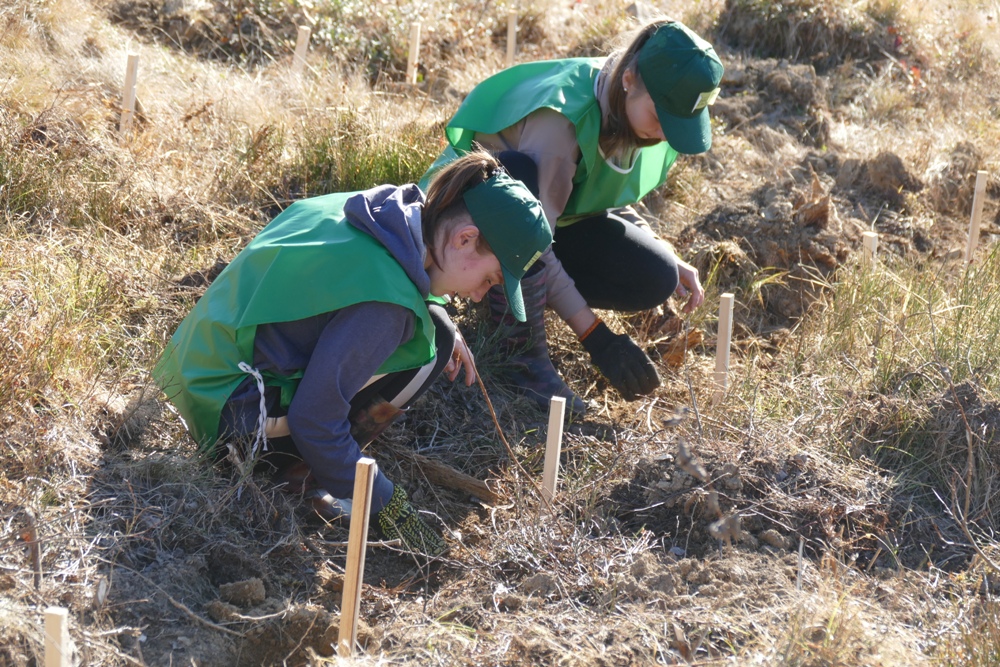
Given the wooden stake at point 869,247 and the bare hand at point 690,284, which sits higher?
the wooden stake at point 869,247

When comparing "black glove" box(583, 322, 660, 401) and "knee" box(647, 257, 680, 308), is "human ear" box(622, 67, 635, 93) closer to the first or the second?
"knee" box(647, 257, 680, 308)

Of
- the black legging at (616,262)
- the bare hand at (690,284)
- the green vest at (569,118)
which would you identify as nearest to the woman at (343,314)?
the green vest at (569,118)

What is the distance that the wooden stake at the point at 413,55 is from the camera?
220 inches

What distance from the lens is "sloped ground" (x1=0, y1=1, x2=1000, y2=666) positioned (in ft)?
7.14

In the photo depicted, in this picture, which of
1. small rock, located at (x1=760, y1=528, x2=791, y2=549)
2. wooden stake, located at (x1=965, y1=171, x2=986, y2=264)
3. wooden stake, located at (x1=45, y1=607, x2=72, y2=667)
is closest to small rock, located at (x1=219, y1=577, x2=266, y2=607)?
wooden stake, located at (x1=45, y1=607, x2=72, y2=667)

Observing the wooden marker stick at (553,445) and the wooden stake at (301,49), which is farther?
the wooden stake at (301,49)

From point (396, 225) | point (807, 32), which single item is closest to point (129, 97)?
point (396, 225)

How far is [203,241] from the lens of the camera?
3957mm

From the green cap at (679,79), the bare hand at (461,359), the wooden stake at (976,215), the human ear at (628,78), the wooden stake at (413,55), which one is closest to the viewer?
the bare hand at (461,359)

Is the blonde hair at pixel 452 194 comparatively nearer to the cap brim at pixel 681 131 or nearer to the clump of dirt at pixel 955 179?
the cap brim at pixel 681 131

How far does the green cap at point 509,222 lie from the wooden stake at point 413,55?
339cm

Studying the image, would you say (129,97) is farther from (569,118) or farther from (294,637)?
(294,637)

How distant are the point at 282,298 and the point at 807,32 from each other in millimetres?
5391

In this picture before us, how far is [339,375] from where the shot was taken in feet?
7.81
